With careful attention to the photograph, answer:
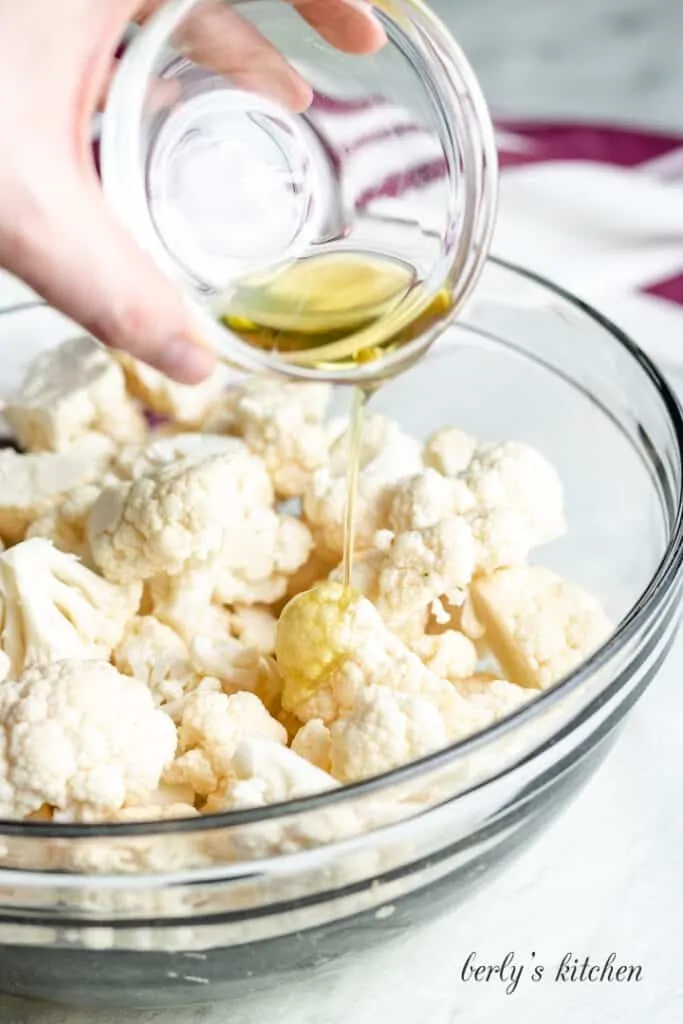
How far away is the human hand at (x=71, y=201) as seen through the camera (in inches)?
37.8

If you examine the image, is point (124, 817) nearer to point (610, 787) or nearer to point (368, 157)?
point (610, 787)

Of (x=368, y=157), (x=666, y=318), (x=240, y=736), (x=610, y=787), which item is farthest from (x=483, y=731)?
(x=666, y=318)

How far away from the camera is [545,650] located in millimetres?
1255

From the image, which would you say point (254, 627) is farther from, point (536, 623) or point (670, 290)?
point (670, 290)

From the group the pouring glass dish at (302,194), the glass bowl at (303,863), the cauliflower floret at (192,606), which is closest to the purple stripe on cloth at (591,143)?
the pouring glass dish at (302,194)

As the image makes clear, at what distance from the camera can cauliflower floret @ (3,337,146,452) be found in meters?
1.50

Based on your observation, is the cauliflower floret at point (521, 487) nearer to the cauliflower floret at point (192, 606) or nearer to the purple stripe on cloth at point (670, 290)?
the cauliflower floret at point (192, 606)

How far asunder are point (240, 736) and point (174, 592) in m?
0.23

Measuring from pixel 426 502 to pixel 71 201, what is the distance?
49 centimetres

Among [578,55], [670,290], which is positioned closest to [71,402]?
[670,290]

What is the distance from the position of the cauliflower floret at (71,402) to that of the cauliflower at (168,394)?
2 centimetres

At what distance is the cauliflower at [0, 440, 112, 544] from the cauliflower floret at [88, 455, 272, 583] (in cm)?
10

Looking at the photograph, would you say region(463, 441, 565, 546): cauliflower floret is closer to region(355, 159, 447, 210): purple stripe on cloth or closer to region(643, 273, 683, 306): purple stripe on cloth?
region(355, 159, 447, 210): purple stripe on cloth

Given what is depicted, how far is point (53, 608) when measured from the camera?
4.15 feet
